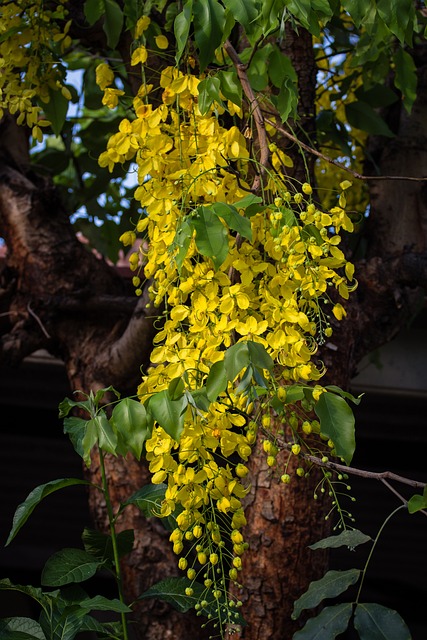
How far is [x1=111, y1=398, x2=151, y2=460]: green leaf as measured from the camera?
1.07 m

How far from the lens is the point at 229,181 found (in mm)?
1229

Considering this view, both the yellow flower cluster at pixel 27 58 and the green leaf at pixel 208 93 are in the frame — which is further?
the yellow flower cluster at pixel 27 58

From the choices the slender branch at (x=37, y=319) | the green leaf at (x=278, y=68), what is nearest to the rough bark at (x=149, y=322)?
the slender branch at (x=37, y=319)

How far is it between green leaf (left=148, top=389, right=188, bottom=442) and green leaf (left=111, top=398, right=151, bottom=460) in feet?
0.15

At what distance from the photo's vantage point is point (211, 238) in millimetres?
1051

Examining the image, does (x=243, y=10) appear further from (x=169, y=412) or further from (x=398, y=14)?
(x=169, y=412)

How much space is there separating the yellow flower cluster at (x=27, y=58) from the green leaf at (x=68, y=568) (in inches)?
30.3

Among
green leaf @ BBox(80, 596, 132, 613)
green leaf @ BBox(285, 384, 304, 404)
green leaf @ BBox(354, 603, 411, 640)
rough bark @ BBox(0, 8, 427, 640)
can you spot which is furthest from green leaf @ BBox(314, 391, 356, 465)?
rough bark @ BBox(0, 8, 427, 640)

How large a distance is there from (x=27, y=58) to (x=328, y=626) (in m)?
1.14

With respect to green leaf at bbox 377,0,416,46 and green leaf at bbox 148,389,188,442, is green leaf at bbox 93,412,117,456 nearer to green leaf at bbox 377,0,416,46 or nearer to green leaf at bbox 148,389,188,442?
green leaf at bbox 148,389,188,442

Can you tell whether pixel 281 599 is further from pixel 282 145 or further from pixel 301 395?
pixel 282 145

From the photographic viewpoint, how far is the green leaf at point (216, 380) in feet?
3.22

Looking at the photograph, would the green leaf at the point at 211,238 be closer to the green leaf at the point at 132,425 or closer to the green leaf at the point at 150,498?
the green leaf at the point at 132,425

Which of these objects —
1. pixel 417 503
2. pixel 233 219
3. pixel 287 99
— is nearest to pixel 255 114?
pixel 287 99
